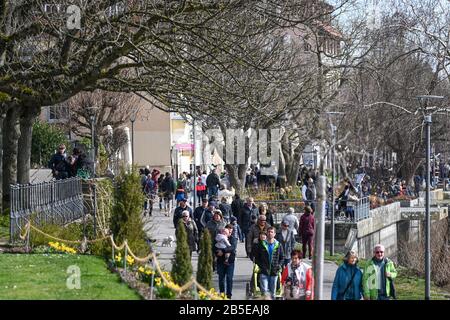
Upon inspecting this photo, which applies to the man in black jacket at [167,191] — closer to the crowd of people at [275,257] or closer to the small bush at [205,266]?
the crowd of people at [275,257]

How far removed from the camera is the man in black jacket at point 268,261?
20.4 meters

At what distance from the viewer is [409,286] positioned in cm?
2916

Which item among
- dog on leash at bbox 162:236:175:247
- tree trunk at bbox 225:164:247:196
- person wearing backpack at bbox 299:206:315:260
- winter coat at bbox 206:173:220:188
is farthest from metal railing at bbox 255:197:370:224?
person wearing backpack at bbox 299:206:315:260

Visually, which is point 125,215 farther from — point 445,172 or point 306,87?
point 445,172

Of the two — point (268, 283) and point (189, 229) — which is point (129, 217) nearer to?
point (189, 229)

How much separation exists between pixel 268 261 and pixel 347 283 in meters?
3.90

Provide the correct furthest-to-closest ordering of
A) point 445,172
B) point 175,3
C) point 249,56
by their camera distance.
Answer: point 445,172, point 249,56, point 175,3

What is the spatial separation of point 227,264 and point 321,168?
8156 millimetres

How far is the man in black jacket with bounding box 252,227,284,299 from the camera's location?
20422 mm

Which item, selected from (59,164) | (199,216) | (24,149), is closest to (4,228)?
(24,149)

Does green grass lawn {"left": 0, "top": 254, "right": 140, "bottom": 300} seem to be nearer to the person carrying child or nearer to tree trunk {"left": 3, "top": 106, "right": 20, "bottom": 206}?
the person carrying child
